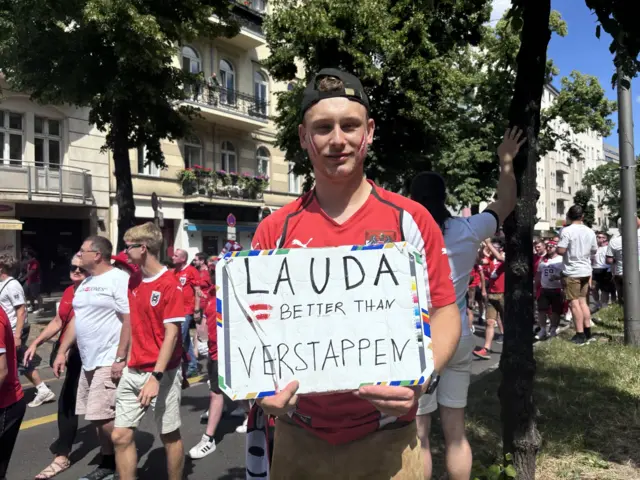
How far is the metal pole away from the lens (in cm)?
730

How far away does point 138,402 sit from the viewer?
387cm

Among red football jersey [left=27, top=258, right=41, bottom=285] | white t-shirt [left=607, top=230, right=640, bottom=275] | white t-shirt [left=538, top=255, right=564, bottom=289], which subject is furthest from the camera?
red football jersey [left=27, top=258, right=41, bottom=285]

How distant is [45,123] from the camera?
19.2 meters

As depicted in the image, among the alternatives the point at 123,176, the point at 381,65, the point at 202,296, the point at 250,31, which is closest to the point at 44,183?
the point at 123,176

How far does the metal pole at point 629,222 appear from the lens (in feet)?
23.9

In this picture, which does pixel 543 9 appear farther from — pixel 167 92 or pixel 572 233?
pixel 167 92

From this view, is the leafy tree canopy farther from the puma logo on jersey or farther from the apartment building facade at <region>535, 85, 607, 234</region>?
the puma logo on jersey

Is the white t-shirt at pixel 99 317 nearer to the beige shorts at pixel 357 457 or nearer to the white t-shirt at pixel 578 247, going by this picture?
the beige shorts at pixel 357 457

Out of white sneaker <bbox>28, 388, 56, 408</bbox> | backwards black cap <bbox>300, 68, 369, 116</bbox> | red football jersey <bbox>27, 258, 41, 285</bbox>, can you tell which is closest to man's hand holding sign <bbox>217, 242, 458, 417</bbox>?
backwards black cap <bbox>300, 68, 369, 116</bbox>

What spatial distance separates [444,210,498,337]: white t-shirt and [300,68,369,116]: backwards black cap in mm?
1559

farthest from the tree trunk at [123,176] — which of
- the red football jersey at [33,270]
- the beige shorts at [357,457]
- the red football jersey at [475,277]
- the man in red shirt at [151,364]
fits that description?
the beige shorts at [357,457]

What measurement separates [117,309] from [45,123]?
17602 mm

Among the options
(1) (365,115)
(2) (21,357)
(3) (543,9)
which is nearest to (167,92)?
(2) (21,357)

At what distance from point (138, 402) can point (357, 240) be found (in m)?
2.76
